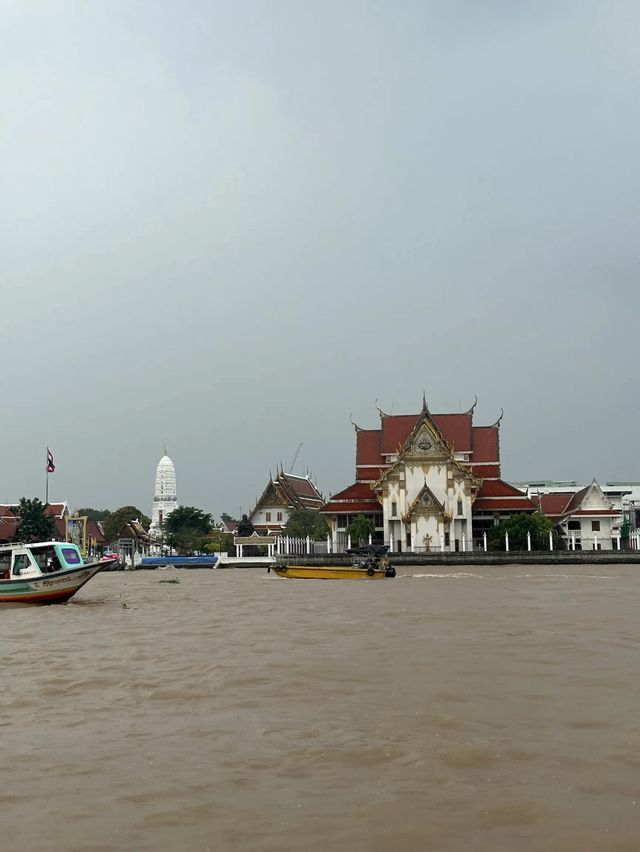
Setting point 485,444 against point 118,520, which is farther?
point 118,520

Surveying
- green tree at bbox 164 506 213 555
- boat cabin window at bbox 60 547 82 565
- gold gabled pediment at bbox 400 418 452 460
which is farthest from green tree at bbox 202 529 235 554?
boat cabin window at bbox 60 547 82 565

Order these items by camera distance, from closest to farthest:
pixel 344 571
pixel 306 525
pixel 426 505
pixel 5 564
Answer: pixel 5 564, pixel 344 571, pixel 426 505, pixel 306 525

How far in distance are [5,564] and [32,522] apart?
141 ft

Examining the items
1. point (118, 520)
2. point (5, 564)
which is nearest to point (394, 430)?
point (118, 520)

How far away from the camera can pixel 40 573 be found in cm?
2234

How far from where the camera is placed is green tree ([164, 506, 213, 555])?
74.0 m

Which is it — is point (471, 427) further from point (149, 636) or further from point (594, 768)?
point (594, 768)

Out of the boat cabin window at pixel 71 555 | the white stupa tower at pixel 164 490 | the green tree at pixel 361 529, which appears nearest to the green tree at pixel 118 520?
the green tree at pixel 361 529

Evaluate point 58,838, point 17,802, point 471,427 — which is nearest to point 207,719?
point 17,802

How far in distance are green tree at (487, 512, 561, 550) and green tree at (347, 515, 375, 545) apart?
816cm

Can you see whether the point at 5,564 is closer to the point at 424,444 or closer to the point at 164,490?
the point at 424,444

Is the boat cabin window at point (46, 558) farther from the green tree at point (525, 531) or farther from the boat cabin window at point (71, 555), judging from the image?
the green tree at point (525, 531)

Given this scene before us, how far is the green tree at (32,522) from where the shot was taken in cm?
6397

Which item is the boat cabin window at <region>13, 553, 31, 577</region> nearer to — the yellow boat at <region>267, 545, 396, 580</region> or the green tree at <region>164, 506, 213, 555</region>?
the yellow boat at <region>267, 545, 396, 580</region>
